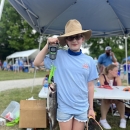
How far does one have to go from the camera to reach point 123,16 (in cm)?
583

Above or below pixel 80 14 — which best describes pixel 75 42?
below

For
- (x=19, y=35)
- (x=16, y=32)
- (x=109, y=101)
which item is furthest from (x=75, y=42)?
(x=19, y=35)

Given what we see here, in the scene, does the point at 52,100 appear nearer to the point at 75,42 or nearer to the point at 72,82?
the point at 72,82

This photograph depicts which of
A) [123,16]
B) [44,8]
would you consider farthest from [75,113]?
[123,16]

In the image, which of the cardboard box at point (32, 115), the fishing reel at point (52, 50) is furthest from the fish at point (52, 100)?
the cardboard box at point (32, 115)

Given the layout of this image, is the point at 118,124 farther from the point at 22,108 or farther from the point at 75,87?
the point at 75,87

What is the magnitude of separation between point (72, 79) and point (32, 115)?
1.63 metres

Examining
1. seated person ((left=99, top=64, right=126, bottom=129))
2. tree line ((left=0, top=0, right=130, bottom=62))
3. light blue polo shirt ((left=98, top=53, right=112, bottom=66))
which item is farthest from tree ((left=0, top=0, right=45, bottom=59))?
seated person ((left=99, top=64, right=126, bottom=129))

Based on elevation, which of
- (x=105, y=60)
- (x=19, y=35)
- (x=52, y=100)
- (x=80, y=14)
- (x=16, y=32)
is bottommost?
(x=52, y=100)

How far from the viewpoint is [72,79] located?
2.13 m

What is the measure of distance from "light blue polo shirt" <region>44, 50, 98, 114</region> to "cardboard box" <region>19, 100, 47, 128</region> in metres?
1.41

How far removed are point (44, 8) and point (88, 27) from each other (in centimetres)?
221

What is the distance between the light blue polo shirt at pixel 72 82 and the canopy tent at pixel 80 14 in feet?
10.1

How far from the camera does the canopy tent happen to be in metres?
5.13
